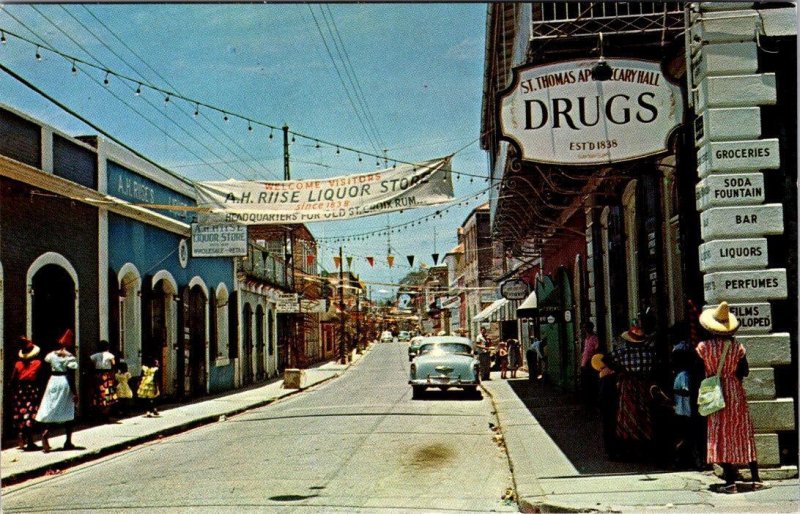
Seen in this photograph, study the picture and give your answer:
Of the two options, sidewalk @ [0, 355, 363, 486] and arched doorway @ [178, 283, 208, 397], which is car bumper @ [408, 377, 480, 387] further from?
arched doorway @ [178, 283, 208, 397]

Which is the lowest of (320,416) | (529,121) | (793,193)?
(320,416)

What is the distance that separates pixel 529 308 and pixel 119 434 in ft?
43.5

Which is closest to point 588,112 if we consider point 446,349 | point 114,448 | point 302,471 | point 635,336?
point 635,336

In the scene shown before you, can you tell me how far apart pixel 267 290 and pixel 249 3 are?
27.3 meters

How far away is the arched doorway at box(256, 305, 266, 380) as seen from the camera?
33.9m

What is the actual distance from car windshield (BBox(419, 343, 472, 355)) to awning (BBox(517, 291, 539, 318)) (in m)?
2.45

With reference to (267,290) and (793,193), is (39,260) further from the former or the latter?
(267,290)

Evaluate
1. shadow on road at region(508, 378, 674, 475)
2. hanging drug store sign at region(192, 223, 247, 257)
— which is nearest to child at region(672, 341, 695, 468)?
shadow on road at region(508, 378, 674, 475)

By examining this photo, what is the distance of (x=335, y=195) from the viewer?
1355cm

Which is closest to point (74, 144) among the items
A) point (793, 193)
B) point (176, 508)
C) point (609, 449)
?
point (176, 508)

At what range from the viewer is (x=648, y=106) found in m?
9.78

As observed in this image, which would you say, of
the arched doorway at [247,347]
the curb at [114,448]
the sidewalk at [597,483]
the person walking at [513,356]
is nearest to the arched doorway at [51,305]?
the curb at [114,448]

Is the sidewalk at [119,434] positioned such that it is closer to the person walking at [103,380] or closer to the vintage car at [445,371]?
the person walking at [103,380]

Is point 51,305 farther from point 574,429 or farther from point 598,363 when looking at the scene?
point 598,363
